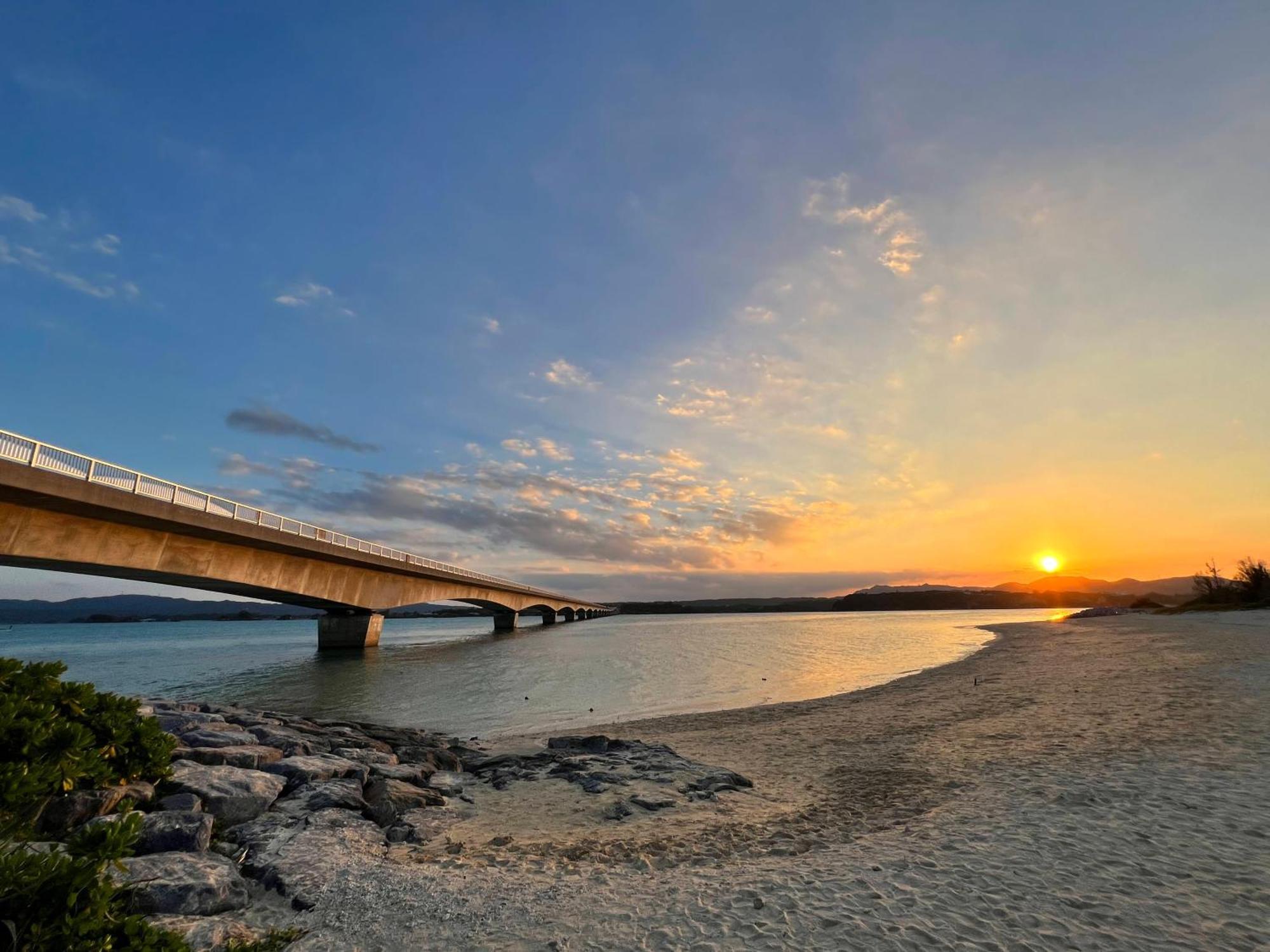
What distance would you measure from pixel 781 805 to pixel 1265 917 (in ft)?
17.3

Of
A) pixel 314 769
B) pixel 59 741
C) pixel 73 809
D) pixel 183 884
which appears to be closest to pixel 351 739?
pixel 314 769

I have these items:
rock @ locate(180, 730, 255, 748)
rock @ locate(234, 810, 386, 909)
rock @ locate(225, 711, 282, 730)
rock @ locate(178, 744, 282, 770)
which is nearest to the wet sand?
rock @ locate(234, 810, 386, 909)

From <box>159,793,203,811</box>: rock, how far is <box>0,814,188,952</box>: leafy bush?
138 inches

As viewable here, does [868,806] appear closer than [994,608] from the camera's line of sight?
Yes

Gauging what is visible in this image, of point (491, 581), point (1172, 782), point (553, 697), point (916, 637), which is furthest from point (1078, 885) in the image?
point (491, 581)

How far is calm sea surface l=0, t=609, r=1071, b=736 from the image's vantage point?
21.1 metres

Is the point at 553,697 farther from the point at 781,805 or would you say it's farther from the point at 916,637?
the point at 916,637

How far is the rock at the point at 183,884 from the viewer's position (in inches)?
205

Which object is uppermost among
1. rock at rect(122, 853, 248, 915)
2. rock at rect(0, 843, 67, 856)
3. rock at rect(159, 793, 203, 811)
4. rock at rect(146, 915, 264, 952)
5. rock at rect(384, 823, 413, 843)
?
rock at rect(0, 843, 67, 856)

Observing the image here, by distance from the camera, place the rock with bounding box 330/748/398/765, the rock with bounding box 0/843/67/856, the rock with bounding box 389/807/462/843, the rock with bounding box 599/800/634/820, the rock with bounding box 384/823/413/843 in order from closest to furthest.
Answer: the rock with bounding box 0/843/67/856 → the rock with bounding box 384/823/413/843 → the rock with bounding box 389/807/462/843 → the rock with bounding box 599/800/634/820 → the rock with bounding box 330/748/398/765

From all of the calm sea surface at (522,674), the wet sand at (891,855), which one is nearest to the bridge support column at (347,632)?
the calm sea surface at (522,674)

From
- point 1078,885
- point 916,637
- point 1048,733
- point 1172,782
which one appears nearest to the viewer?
point 1078,885

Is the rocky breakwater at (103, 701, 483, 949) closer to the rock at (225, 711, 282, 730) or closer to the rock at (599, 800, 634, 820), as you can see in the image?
the rock at (225, 711, 282, 730)

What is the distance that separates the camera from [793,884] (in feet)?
19.8
